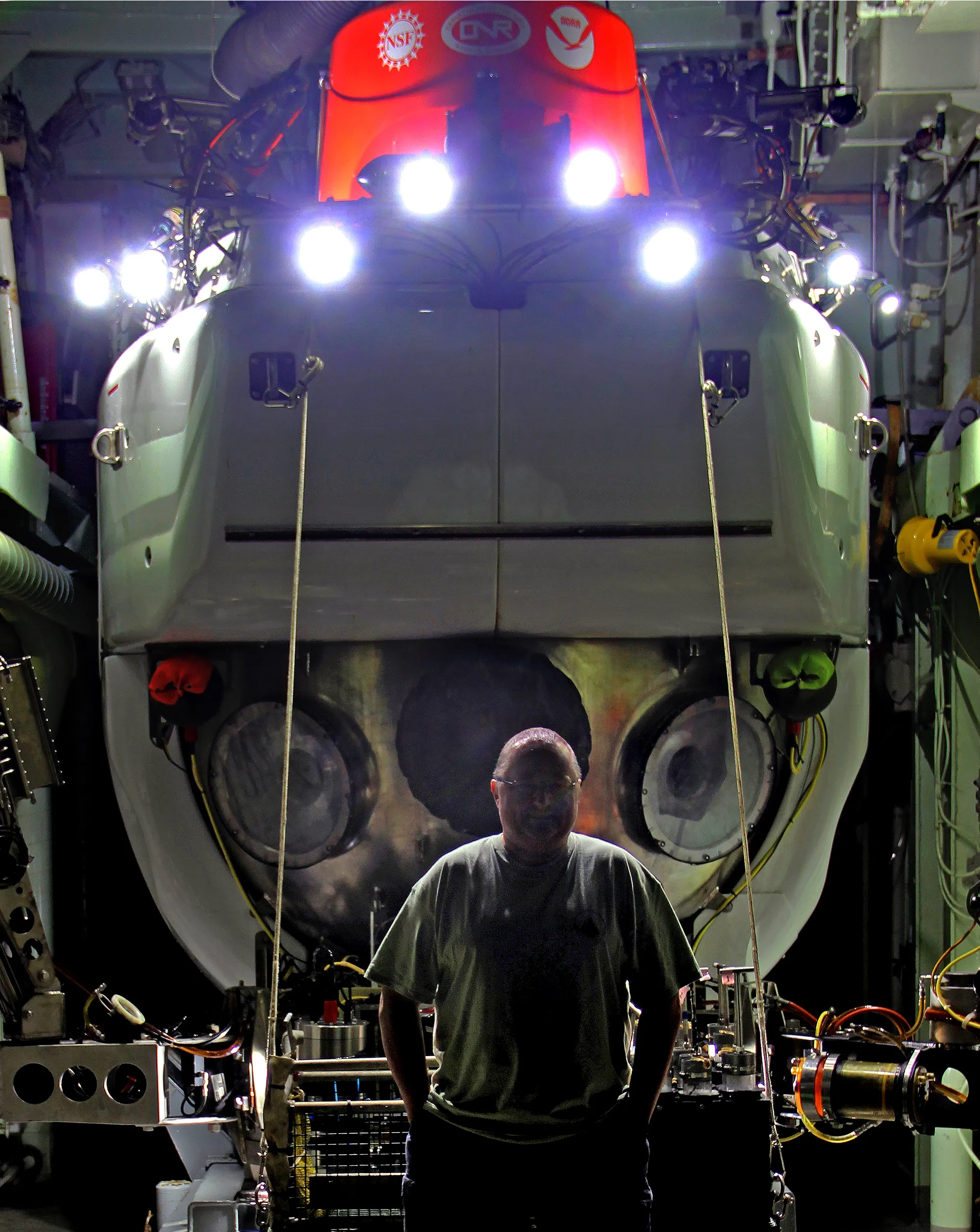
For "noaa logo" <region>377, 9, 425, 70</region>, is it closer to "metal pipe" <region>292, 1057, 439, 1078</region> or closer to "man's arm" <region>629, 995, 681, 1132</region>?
"metal pipe" <region>292, 1057, 439, 1078</region>

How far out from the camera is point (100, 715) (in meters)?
5.55

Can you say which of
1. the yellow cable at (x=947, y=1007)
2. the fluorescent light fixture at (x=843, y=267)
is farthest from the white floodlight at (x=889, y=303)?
the yellow cable at (x=947, y=1007)

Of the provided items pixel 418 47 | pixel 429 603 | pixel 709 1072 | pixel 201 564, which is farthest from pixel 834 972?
pixel 418 47

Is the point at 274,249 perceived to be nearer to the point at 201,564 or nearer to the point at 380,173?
the point at 380,173

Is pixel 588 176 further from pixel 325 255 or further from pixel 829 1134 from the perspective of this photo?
pixel 829 1134

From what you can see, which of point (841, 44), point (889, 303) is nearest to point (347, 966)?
point (889, 303)

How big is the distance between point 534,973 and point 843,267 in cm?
285

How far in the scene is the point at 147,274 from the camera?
4.21 m

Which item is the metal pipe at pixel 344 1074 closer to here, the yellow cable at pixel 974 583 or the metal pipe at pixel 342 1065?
the metal pipe at pixel 342 1065

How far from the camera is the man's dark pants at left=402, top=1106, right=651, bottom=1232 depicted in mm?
2207

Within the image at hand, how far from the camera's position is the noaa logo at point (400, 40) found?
4.23m

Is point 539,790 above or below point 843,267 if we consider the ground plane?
below

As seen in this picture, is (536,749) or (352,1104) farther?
(352,1104)

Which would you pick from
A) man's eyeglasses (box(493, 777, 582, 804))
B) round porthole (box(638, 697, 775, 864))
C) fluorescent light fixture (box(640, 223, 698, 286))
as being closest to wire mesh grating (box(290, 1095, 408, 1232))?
man's eyeglasses (box(493, 777, 582, 804))
